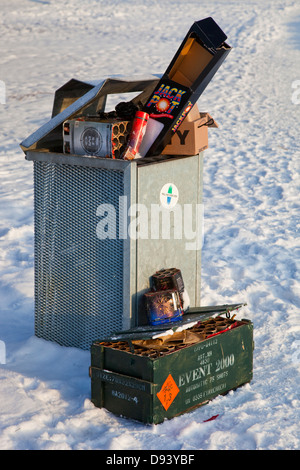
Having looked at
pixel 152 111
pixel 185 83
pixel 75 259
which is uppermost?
pixel 185 83

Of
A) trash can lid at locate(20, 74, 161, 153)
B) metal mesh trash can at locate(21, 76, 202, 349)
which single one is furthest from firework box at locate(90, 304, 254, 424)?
trash can lid at locate(20, 74, 161, 153)

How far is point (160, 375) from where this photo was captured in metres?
3.45

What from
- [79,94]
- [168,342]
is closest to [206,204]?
[79,94]

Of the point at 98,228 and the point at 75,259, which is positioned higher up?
the point at 98,228

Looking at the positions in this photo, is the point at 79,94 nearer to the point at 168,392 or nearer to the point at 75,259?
the point at 75,259

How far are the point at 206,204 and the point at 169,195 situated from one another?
317 cm

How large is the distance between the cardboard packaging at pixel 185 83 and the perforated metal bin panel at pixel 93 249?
0.20 meters

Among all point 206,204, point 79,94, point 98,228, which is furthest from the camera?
point 206,204

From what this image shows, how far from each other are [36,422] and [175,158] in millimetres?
1740

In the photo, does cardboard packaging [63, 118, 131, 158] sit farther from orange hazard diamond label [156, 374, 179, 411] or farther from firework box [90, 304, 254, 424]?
orange hazard diamond label [156, 374, 179, 411]

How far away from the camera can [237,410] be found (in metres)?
3.69

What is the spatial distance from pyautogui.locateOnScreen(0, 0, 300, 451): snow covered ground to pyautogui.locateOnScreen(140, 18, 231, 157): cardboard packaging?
1.45m

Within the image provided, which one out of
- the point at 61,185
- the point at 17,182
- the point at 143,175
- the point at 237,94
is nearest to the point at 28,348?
the point at 61,185
